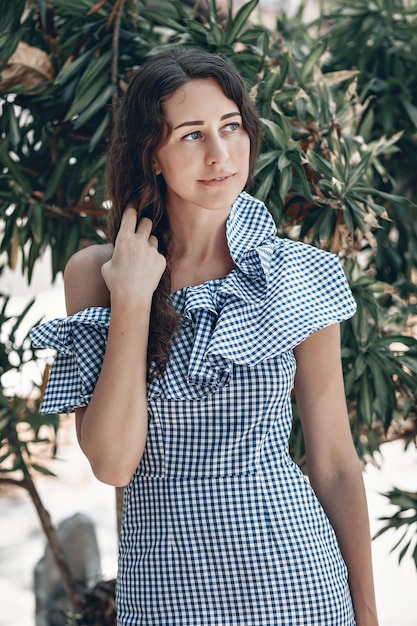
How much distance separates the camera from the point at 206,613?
1255 mm

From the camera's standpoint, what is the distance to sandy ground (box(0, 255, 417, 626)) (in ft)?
11.6

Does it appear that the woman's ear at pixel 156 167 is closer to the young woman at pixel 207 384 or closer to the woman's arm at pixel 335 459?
the young woman at pixel 207 384

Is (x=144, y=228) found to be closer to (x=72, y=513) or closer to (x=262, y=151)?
(x=262, y=151)

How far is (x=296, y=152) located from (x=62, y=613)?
166 centimetres

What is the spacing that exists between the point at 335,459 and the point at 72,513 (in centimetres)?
360

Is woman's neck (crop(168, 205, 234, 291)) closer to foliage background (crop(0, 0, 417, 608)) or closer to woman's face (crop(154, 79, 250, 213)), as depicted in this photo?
woman's face (crop(154, 79, 250, 213))

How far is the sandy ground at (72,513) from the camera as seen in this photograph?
3.55 metres

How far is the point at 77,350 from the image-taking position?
4.32 feet

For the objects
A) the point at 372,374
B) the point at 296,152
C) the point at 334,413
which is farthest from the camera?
the point at 372,374

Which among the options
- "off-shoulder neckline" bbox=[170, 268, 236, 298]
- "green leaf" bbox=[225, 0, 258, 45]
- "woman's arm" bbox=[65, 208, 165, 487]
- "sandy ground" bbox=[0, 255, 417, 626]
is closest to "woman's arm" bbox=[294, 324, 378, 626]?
"off-shoulder neckline" bbox=[170, 268, 236, 298]

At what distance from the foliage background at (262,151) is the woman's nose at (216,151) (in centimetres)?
57

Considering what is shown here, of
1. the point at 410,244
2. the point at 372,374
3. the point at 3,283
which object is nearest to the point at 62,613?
the point at 372,374

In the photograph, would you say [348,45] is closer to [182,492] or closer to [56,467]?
[182,492]

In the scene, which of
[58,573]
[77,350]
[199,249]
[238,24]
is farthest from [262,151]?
[58,573]
